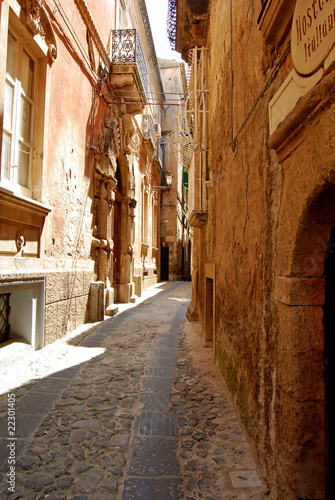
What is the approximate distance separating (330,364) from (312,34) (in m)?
1.64

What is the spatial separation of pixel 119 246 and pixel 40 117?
6458 mm

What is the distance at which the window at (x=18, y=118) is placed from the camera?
Answer: 4.38 metres

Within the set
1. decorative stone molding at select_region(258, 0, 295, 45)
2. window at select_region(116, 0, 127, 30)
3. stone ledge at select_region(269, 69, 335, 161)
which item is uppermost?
window at select_region(116, 0, 127, 30)

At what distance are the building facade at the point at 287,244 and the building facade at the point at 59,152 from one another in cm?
288

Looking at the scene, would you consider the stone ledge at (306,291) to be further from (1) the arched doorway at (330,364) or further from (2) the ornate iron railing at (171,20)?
(2) the ornate iron railing at (171,20)

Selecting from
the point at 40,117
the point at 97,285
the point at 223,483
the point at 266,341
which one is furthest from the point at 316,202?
the point at 97,285

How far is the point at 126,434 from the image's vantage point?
2.83 metres

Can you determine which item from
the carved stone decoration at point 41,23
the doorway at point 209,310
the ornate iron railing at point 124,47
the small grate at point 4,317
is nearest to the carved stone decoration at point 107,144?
the ornate iron railing at point 124,47

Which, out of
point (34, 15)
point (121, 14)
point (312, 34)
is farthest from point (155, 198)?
point (312, 34)

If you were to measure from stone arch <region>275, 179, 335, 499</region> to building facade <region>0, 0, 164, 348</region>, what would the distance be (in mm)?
3417

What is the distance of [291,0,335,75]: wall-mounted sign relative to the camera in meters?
1.36

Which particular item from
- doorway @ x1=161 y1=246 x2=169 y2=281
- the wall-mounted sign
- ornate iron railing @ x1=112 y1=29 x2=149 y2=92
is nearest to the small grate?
the wall-mounted sign

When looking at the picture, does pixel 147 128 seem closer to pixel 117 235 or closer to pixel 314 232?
pixel 117 235

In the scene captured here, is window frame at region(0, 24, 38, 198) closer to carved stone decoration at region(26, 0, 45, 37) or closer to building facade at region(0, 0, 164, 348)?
building facade at region(0, 0, 164, 348)
